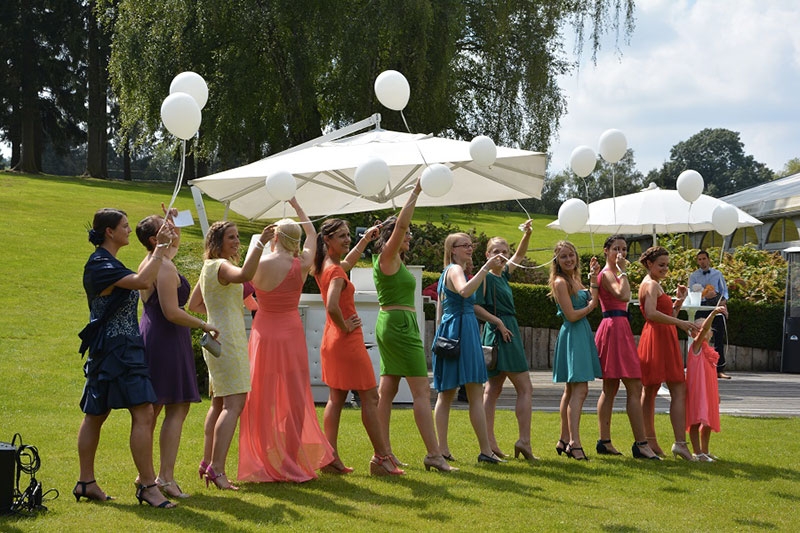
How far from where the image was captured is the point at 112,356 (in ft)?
17.7

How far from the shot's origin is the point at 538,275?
744 inches

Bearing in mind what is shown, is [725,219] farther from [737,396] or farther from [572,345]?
[737,396]

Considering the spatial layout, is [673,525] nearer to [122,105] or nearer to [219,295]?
[219,295]

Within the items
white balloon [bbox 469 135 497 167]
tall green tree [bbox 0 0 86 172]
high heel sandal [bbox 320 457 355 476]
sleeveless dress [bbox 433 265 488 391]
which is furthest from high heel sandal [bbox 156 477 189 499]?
tall green tree [bbox 0 0 86 172]

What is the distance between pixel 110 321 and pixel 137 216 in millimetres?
24195

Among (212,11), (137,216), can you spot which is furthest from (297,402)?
(137,216)

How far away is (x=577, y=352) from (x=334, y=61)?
44.9 feet

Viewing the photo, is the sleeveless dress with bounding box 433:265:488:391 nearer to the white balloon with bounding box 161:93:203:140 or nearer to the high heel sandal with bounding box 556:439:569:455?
the high heel sandal with bounding box 556:439:569:455

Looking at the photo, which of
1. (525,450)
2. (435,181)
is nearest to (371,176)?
(435,181)

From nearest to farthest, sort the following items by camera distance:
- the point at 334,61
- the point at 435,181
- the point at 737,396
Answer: the point at 435,181, the point at 737,396, the point at 334,61

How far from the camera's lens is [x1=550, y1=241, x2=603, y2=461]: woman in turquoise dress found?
24.4 feet

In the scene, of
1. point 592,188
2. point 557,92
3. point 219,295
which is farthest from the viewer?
point 592,188

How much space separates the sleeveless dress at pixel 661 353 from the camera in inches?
298

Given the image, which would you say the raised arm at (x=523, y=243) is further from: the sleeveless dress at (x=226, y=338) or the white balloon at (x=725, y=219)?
the sleeveless dress at (x=226, y=338)
